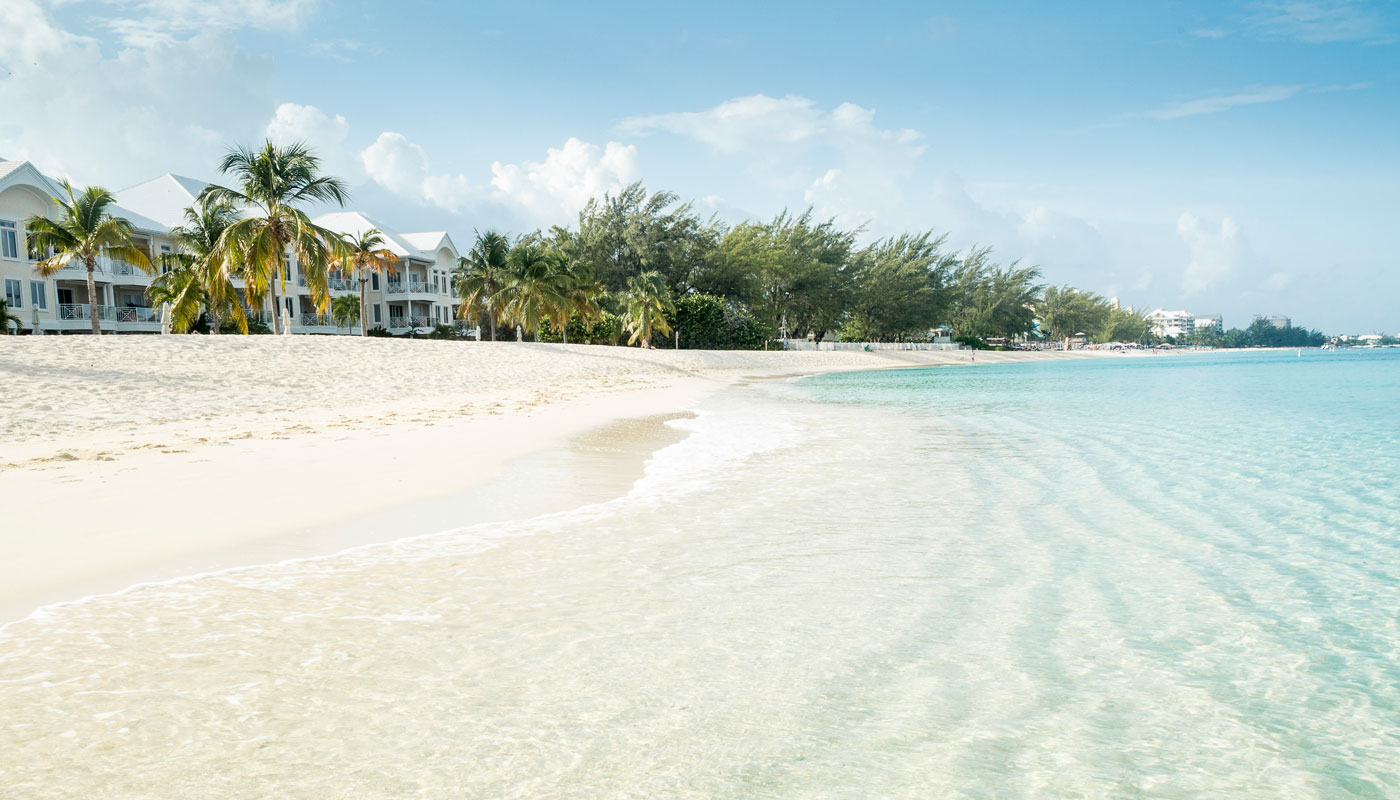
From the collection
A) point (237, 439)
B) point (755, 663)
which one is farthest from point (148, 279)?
point (755, 663)

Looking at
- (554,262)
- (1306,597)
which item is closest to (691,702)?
(1306,597)

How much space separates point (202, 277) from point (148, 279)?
1844cm

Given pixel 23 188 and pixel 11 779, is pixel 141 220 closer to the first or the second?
pixel 23 188

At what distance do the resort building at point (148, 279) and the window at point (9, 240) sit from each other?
0.04 meters

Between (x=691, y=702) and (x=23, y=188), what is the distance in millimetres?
46533

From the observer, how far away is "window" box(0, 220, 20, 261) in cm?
3619

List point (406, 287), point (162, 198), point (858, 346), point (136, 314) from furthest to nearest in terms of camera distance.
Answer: point (858, 346) → point (406, 287) → point (162, 198) → point (136, 314)

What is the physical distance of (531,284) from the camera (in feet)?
150

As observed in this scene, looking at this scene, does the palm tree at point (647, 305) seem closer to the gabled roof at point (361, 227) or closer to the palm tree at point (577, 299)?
the palm tree at point (577, 299)

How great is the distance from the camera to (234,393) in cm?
1830

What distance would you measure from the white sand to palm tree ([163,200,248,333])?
5709mm

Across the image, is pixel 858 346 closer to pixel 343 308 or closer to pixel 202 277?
pixel 343 308

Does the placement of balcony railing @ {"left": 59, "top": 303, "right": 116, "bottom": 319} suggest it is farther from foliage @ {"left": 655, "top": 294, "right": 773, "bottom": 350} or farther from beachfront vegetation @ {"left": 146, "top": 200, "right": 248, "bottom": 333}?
foliage @ {"left": 655, "top": 294, "right": 773, "bottom": 350}

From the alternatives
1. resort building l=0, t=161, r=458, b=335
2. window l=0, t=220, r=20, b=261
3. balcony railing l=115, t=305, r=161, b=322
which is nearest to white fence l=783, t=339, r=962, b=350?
resort building l=0, t=161, r=458, b=335
